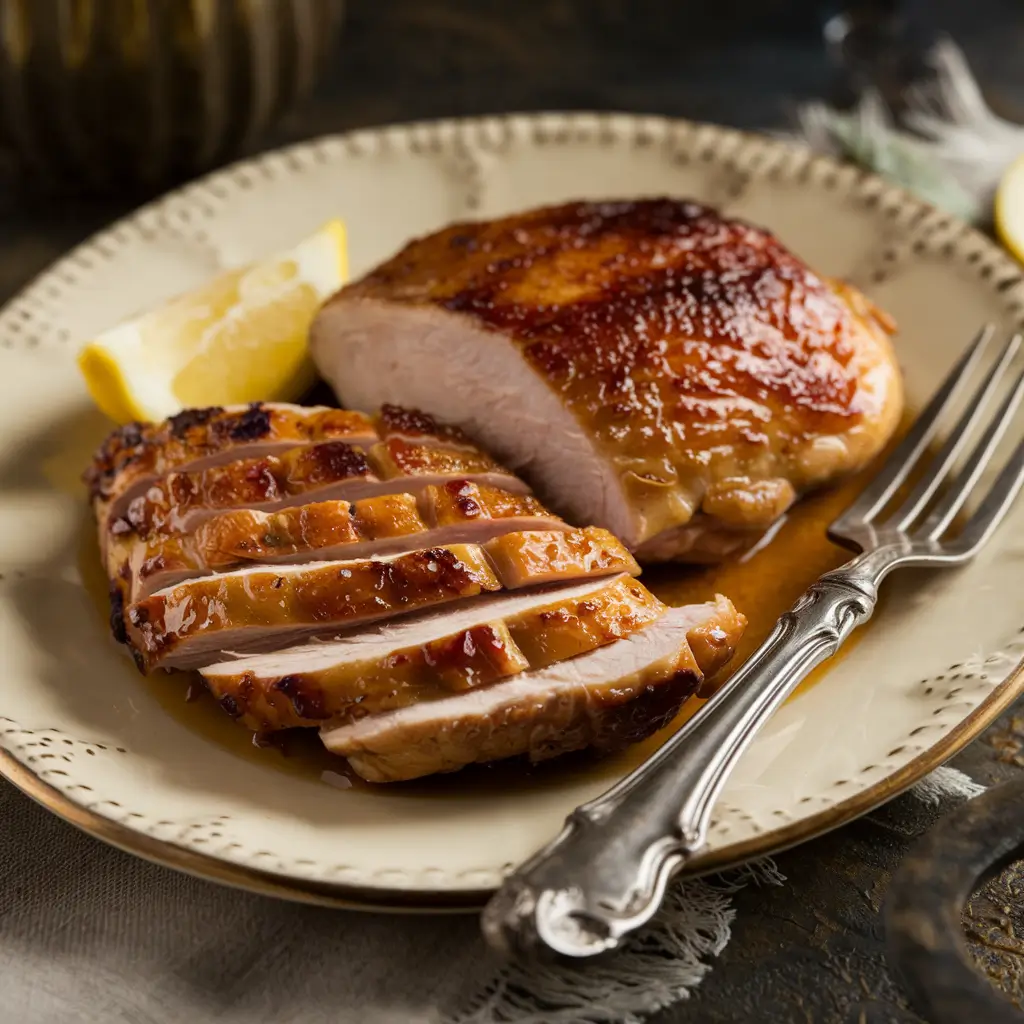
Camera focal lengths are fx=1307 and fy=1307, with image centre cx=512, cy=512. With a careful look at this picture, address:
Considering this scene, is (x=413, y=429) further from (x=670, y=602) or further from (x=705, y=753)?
(x=705, y=753)

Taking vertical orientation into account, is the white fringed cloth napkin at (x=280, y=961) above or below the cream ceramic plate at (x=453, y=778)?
below

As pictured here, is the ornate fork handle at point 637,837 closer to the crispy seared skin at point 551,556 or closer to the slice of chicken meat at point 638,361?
the crispy seared skin at point 551,556

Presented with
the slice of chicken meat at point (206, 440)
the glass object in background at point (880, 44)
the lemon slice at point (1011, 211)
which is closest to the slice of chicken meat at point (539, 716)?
the slice of chicken meat at point (206, 440)

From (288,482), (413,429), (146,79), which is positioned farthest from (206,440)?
(146,79)

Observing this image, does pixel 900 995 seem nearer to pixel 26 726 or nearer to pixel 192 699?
pixel 192 699

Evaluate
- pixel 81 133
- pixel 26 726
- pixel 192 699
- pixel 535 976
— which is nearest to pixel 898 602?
pixel 535 976

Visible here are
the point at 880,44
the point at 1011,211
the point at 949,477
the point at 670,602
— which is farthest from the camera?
the point at 880,44
